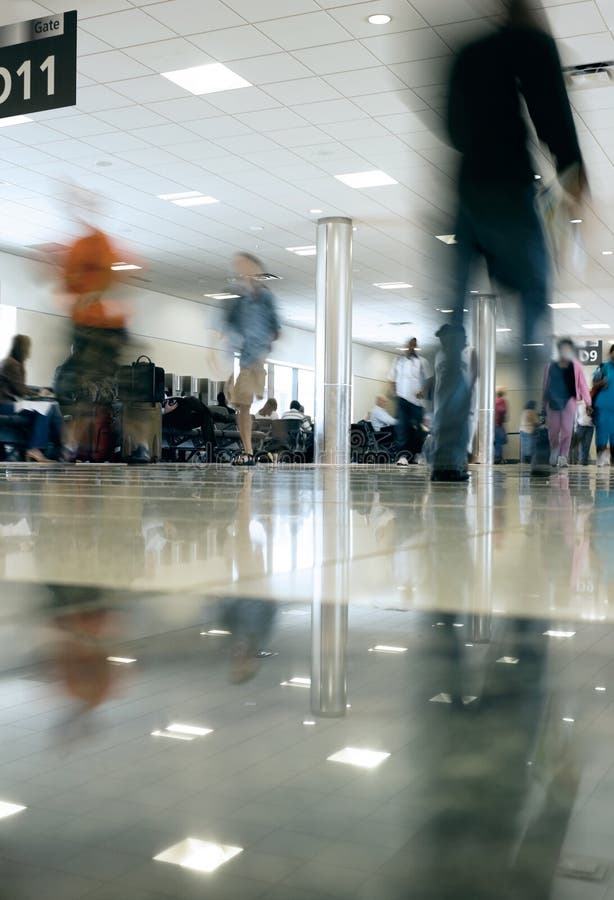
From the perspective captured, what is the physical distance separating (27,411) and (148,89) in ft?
13.8

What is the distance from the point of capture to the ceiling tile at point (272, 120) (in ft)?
38.7

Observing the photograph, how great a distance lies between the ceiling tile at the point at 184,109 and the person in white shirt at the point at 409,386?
405 centimetres

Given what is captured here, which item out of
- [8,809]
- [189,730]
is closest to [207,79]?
[189,730]

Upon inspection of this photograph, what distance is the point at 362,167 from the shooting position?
14.1m

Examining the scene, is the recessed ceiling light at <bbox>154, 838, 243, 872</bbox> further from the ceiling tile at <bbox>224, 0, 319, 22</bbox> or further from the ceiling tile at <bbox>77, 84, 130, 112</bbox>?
the ceiling tile at <bbox>77, 84, 130, 112</bbox>

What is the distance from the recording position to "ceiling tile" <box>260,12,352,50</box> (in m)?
9.21

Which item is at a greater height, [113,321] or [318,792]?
[113,321]

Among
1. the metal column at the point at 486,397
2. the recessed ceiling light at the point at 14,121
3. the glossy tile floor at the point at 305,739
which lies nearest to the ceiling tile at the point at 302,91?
the recessed ceiling light at the point at 14,121

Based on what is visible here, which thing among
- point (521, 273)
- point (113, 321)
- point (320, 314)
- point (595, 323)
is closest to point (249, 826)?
point (521, 273)

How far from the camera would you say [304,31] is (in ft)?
31.0

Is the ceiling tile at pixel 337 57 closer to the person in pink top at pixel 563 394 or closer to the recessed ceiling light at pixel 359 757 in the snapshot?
the person in pink top at pixel 563 394

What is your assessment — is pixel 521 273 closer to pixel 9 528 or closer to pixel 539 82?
pixel 539 82

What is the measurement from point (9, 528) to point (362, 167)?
12385 millimetres

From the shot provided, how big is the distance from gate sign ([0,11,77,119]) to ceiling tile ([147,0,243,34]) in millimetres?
1443
